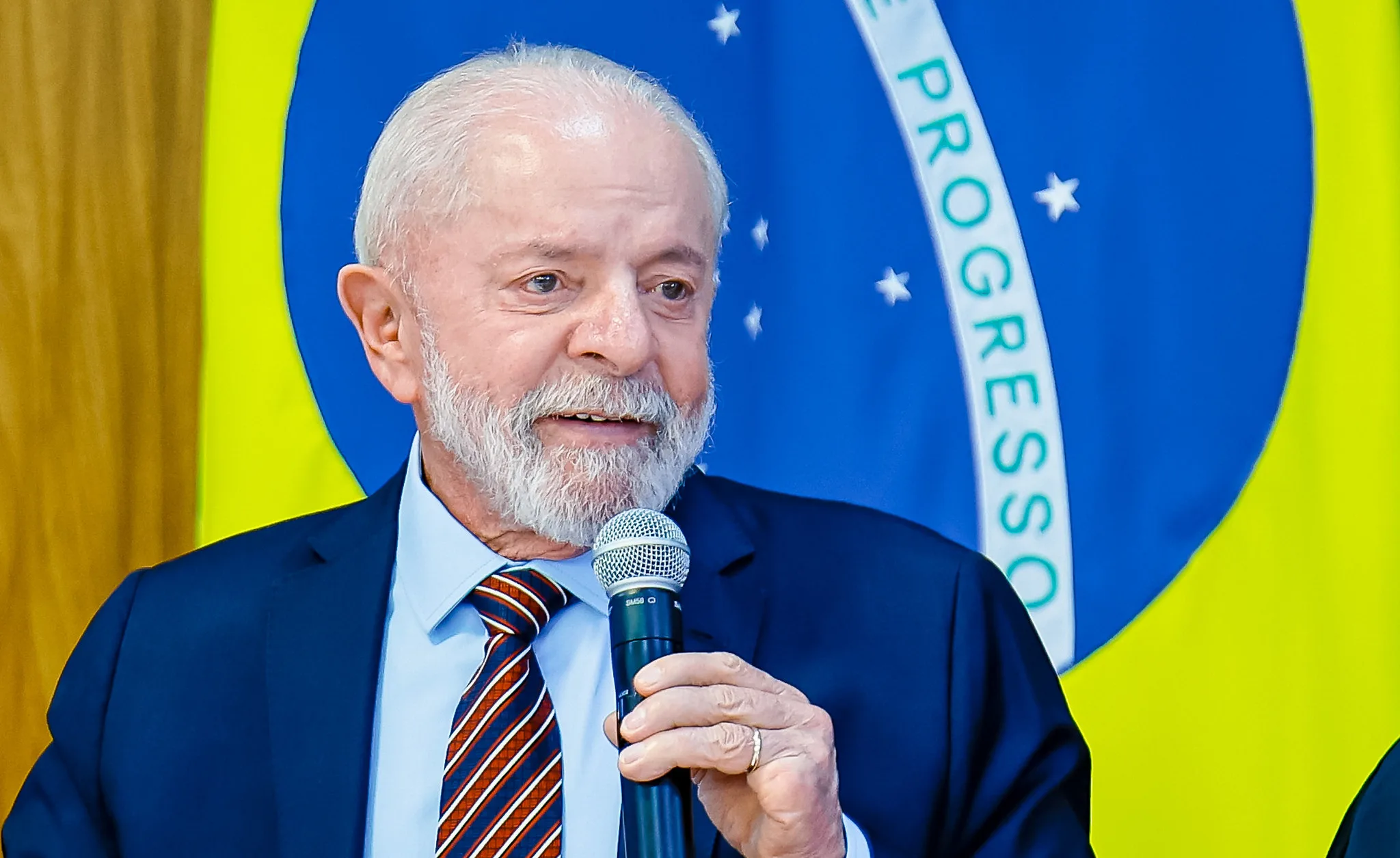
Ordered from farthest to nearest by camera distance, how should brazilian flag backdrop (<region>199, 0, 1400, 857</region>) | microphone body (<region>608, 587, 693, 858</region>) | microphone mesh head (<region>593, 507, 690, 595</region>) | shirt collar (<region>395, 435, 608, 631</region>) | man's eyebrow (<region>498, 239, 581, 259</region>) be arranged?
brazilian flag backdrop (<region>199, 0, 1400, 857</region>)
shirt collar (<region>395, 435, 608, 631</region>)
man's eyebrow (<region>498, 239, 581, 259</region>)
microphone mesh head (<region>593, 507, 690, 595</region>)
microphone body (<region>608, 587, 693, 858</region>)

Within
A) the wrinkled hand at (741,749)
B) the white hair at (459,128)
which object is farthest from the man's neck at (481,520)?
the wrinkled hand at (741,749)

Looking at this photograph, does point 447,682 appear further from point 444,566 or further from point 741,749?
point 741,749

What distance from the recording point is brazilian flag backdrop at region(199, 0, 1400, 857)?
242cm

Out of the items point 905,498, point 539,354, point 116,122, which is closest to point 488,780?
point 539,354

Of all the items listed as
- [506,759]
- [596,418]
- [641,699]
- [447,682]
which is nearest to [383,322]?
[596,418]

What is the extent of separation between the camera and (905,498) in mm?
2588

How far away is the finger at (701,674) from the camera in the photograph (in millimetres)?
1317

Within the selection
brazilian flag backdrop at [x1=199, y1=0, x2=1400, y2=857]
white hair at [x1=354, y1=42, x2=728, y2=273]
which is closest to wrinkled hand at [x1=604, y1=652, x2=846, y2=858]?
white hair at [x1=354, y1=42, x2=728, y2=273]

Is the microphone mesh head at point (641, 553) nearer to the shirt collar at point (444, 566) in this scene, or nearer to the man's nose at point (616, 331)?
the man's nose at point (616, 331)

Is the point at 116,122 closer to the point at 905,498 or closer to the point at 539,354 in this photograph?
the point at 539,354

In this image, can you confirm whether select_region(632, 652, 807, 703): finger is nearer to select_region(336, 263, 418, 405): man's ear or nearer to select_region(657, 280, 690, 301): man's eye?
select_region(657, 280, 690, 301): man's eye

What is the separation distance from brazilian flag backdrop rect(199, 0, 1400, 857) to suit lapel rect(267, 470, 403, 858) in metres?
0.64

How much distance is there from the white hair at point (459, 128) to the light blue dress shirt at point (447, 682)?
38cm

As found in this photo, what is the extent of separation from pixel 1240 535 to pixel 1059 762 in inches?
27.2
